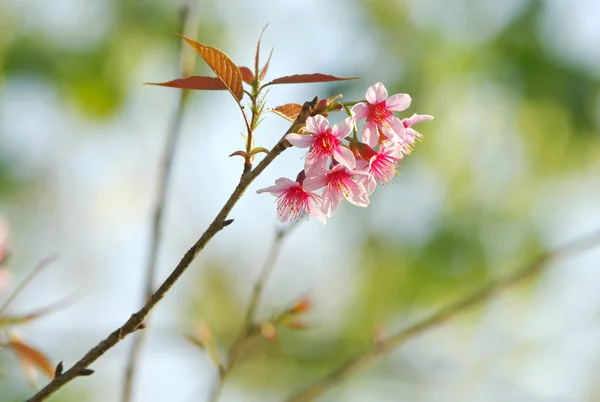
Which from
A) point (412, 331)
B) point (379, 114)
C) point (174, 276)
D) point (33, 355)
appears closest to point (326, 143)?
point (379, 114)

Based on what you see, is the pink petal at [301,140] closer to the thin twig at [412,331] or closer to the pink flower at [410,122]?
the pink flower at [410,122]

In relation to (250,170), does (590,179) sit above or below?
above

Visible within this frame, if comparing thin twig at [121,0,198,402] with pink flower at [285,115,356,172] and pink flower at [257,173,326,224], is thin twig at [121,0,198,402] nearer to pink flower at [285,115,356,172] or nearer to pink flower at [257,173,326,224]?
pink flower at [257,173,326,224]

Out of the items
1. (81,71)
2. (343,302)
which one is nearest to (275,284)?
(343,302)

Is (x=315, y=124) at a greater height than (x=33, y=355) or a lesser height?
greater

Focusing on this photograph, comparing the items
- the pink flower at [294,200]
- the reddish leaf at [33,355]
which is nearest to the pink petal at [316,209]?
the pink flower at [294,200]

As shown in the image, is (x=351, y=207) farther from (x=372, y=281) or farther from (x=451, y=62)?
(x=451, y=62)

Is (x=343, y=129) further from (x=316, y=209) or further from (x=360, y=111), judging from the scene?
(x=316, y=209)
